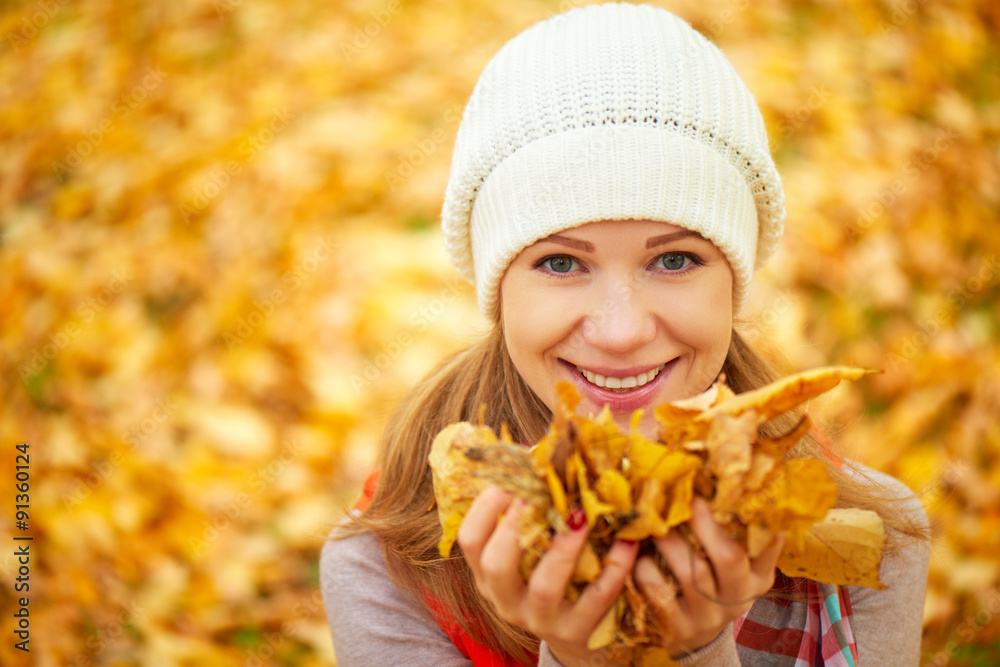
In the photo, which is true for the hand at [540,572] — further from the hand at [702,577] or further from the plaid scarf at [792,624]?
the plaid scarf at [792,624]

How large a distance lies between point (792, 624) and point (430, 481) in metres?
0.82

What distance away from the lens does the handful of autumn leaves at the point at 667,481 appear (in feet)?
3.09

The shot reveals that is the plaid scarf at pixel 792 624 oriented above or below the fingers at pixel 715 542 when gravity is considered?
below

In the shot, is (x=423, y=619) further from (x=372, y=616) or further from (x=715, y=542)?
(x=715, y=542)

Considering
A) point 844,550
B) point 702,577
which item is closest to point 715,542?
point 702,577

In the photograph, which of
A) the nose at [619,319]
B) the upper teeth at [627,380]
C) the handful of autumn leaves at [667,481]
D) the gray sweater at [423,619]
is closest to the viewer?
the handful of autumn leaves at [667,481]

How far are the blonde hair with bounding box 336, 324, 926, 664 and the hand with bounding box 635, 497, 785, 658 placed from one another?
612mm

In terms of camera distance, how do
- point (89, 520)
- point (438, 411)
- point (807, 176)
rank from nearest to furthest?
point (438, 411) < point (89, 520) < point (807, 176)

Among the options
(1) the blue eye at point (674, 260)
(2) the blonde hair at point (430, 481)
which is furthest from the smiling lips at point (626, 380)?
(2) the blonde hair at point (430, 481)

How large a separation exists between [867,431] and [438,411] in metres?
1.75

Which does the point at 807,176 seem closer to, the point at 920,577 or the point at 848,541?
the point at 920,577

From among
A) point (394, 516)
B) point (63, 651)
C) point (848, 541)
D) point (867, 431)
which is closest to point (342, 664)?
point (394, 516)

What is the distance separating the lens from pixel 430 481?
1832 millimetres

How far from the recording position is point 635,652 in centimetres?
105
